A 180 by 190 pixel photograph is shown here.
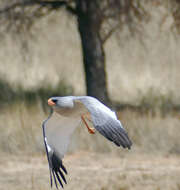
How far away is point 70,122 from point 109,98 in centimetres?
587

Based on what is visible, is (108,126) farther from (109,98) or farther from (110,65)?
(110,65)

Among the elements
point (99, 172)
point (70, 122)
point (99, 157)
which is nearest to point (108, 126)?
point (70, 122)

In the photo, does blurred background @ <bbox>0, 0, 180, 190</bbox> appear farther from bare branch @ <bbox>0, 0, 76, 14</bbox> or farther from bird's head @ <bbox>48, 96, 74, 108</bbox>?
bird's head @ <bbox>48, 96, 74, 108</bbox>

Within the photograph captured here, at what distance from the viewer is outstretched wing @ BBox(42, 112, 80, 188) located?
6316 mm

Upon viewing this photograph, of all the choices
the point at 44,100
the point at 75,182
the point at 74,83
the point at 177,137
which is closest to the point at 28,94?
the point at 44,100

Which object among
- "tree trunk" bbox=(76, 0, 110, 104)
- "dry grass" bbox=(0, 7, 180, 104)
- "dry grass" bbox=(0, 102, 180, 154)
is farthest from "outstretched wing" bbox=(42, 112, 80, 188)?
"dry grass" bbox=(0, 7, 180, 104)

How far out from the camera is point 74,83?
14.8m

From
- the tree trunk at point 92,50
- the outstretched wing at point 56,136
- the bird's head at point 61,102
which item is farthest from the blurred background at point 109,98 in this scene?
the bird's head at point 61,102

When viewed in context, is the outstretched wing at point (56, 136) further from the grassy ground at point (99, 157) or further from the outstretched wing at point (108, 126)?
the grassy ground at point (99, 157)

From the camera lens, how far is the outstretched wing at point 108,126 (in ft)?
16.7

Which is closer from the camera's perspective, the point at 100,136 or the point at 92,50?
the point at 100,136

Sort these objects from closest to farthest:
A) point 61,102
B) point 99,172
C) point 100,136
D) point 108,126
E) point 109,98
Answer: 1. point 108,126
2. point 61,102
3. point 99,172
4. point 100,136
5. point 109,98

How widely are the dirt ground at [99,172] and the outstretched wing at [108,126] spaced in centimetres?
200

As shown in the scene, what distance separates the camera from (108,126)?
5184mm
